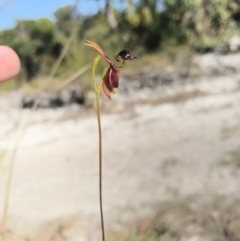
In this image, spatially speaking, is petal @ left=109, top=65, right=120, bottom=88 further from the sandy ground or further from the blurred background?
the sandy ground

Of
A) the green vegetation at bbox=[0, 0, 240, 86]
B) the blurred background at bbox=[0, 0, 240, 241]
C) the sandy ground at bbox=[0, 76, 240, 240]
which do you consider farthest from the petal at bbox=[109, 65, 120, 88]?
the green vegetation at bbox=[0, 0, 240, 86]

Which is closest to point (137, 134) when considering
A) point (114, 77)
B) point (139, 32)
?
point (114, 77)

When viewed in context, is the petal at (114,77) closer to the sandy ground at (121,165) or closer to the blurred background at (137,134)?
the blurred background at (137,134)

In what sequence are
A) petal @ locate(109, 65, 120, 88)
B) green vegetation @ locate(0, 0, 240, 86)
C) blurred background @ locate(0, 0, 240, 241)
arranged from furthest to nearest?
1. green vegetation @ locate(0, 0, 240, 86)
2. blurred background @ locate(0, 0, 240, 241)
3. petal @ locate(109, 65, 120, 88)

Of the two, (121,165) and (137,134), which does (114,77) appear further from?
(137,134)

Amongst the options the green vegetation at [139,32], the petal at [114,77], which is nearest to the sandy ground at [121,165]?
the petal at [114,77]

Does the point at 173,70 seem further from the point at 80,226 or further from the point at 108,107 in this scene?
the point at 80,226

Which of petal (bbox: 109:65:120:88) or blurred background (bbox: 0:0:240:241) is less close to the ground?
petal (bbox: 109:65:120:88)
